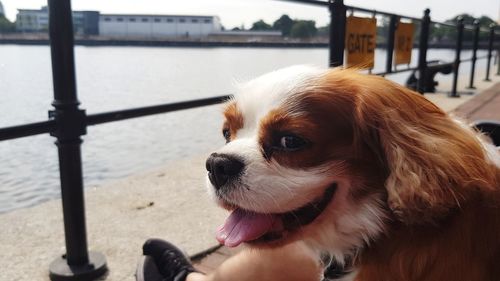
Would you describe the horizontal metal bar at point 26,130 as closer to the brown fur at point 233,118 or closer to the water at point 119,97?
the water at point 119,97

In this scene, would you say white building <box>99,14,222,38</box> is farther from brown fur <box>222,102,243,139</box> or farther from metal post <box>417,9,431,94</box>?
metal post <box>417,9,431,94</box>

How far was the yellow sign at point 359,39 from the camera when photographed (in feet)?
14.5

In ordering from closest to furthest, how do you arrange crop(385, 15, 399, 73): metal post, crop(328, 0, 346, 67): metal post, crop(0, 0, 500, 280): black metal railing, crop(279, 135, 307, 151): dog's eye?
crop(279, 135, 307, 151): dog's eye, crop(0, 0, 500, 280): black metal railing, crop(328, 0, 346, 67): metal post, crop(385, 15, 399, 73): metal post

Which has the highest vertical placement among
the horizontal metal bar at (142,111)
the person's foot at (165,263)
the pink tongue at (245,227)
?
the horizontal metal bar at (142,111)

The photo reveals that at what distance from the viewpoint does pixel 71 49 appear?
85.5 inches

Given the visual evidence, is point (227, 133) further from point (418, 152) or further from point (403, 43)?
point (403, 43)

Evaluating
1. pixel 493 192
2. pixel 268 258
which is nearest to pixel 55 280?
pixel 268 258

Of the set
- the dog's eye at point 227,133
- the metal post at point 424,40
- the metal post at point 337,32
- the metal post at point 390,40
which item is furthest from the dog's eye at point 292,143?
the metal post at point 424,40

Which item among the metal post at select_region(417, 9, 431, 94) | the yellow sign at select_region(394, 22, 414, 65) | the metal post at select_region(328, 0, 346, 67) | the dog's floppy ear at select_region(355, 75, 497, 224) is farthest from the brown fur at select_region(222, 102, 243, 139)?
the metal post at select_region(417, 9, 431, 94)

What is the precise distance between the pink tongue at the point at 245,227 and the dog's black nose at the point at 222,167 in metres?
0.12

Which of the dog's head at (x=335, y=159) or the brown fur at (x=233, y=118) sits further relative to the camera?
the brown fur at (x=233, y=118)

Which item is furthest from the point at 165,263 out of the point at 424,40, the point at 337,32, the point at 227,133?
the point at 424,40

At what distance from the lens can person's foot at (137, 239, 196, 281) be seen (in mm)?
2342

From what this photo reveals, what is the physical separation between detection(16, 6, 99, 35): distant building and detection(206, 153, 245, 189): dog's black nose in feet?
3.80
